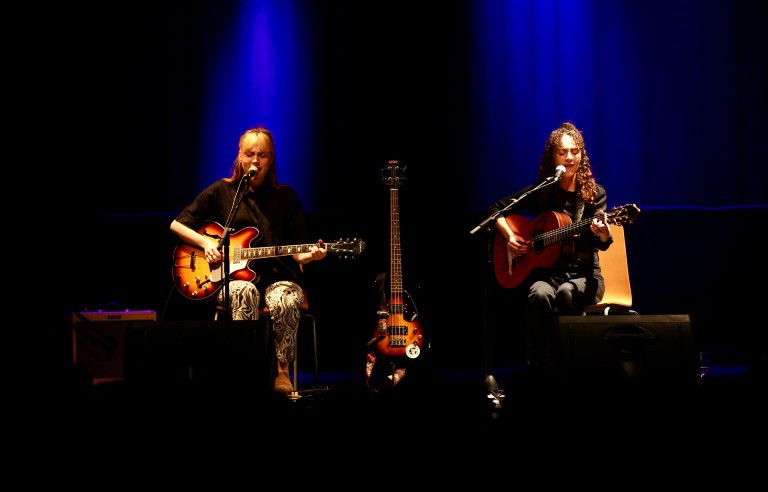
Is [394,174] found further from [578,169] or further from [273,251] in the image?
[578,169]

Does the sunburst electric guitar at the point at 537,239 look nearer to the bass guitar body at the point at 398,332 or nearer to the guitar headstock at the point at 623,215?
the guitar headstock at the point at 623,215

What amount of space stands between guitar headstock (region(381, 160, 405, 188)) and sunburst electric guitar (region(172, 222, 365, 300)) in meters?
0.57

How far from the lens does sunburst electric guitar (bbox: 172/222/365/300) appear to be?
13.3 feet

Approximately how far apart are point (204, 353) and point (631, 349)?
1793mm

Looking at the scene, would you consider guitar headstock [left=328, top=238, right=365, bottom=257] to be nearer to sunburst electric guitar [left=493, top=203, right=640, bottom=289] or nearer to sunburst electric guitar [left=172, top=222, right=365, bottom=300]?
sunburst electric guitar [left=172, top=222, right=365, bottom=300]

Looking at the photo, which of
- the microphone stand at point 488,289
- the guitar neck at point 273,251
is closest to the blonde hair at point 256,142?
the guitar neck at point 273,251

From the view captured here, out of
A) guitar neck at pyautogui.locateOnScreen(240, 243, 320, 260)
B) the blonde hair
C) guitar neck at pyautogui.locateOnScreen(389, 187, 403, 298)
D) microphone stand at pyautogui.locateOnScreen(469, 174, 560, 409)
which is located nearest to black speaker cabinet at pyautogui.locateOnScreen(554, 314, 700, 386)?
microphone stand at pyautogui.locateOnScreen(469, 174, 560, 409)

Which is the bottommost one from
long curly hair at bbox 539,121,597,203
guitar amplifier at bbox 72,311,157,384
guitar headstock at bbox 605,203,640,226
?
guitar amplifier at bbox 72,311,157,384

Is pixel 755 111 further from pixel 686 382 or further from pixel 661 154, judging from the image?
pixel 686 382

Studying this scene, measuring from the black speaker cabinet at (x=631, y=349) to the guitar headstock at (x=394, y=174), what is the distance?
1.81m

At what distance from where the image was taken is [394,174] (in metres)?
4.47

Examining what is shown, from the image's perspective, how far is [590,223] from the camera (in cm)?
375

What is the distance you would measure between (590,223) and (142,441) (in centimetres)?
254

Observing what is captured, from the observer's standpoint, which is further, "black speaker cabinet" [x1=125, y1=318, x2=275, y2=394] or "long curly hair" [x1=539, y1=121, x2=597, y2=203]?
"long curly hair" [x1=539, y1=121, x2=597, y2=203]
